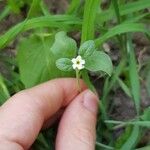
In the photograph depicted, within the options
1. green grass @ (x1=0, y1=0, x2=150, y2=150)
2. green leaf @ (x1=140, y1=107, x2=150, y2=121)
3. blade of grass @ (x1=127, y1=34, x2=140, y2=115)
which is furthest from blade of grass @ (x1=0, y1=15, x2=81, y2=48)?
green leaf @ (x1=140, y1=107, x2=150, y2=121)

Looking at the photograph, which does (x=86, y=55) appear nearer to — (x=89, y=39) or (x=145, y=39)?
(x=89, y=39)

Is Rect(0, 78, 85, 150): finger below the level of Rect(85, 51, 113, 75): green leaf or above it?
below

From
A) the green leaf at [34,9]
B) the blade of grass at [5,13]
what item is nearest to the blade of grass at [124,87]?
the green leaf at [34,9]

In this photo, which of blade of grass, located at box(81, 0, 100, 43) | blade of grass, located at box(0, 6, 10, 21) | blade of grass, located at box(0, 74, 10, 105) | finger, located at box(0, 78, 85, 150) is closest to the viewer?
finger, located at box(0, 78, 85, 150)

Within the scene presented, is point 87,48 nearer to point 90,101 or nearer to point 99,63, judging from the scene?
point 99,63

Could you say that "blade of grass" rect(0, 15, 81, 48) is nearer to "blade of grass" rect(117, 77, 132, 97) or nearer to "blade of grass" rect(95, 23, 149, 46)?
"blade of grass" rect(95, 23, 149, 46)

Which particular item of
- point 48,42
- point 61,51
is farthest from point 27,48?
point 61,51

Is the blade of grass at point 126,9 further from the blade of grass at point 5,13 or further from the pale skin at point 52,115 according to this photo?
the blade of grass at point 5,13

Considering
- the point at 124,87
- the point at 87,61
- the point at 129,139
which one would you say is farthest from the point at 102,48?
the point at 129,139
